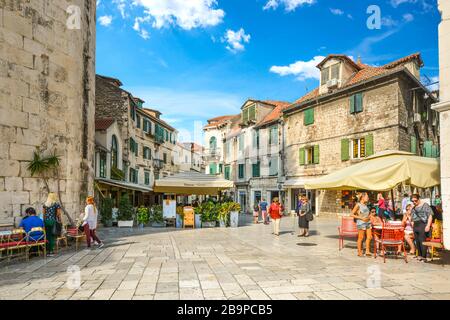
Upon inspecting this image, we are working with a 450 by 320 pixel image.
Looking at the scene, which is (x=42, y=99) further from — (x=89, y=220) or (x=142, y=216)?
(x=142, y=216)

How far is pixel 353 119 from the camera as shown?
2169 cm

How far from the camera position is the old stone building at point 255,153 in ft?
97.2

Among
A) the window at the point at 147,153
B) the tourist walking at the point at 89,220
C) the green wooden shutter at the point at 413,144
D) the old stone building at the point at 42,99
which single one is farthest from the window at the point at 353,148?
the window at the point at 147,153

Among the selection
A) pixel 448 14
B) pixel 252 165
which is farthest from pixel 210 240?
pixel 252 165

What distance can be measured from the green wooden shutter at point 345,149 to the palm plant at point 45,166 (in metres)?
17.5

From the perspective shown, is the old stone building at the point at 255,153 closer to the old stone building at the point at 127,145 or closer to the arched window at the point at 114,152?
the old stone building at the point at 127,145

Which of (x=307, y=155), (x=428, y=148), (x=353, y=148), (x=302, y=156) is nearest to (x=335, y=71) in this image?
(x=353, y=148)

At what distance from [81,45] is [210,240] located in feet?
27.3

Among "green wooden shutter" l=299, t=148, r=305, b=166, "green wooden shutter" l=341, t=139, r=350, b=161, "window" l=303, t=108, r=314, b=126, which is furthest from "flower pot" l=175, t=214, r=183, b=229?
"window" l=303, t=108, r=314, b=126

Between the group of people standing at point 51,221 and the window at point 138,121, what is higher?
the window at point 138,121

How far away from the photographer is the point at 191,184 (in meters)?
15.5

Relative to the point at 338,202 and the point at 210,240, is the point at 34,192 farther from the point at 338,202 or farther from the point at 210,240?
the point at 338,202

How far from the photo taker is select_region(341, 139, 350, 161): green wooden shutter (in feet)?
71.4

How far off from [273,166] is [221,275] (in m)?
24.0
